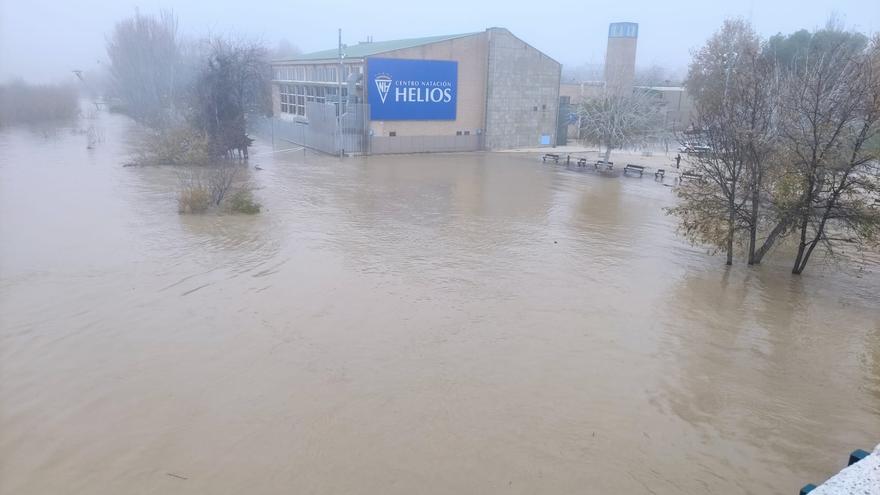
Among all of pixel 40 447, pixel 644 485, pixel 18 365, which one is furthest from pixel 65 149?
pixel 644 485

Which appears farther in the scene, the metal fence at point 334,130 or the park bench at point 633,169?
the metal fence at point 334,130

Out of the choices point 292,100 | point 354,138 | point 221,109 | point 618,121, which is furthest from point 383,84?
point 292,100

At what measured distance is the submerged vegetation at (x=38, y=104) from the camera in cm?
3105

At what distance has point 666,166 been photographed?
3459cm

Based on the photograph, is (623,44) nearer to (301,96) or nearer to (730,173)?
(301,96)

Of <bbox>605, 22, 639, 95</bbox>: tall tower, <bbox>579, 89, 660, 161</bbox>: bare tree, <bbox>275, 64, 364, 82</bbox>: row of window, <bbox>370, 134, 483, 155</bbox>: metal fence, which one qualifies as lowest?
<bbox>370, 134, 483, 155</bbox>: metal fence

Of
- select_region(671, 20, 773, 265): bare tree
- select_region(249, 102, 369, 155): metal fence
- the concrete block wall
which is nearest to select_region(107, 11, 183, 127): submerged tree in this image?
select_region(249, 102, 369, 155): metal fence

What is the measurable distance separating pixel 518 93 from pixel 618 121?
25.6ft

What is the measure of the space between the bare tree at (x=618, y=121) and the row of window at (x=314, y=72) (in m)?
13.3

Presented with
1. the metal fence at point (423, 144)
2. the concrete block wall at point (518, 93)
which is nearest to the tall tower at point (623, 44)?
the concrete block wall at point (518, 93)

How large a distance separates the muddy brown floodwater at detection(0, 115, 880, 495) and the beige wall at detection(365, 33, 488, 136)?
57.0ft

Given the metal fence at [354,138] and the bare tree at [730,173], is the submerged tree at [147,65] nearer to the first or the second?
the metal fence at [354,138]

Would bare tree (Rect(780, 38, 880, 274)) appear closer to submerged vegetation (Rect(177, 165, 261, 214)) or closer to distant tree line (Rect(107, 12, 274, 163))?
submerged vegetation (Rect(177, 165, 261, 214))

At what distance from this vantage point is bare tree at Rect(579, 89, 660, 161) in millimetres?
32562
